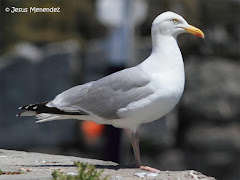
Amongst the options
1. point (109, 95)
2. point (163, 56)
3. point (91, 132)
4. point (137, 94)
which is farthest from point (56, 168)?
point (91, 132)

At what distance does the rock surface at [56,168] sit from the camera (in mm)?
4395

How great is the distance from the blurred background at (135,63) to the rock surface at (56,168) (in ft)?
14.1

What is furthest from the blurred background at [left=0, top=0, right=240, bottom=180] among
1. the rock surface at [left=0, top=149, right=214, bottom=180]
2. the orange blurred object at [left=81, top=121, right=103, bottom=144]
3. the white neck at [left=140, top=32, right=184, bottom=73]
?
the white neck at [left=140, top=32, right=184, bottom=73]

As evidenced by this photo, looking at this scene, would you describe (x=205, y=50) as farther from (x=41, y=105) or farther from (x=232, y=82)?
(x=41, y=105)

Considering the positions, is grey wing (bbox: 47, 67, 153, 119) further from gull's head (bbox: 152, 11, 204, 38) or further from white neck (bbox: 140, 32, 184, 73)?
gull's head (bbox: 152, 11, 204, 38)

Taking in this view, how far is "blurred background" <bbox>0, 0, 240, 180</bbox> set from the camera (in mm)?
10586

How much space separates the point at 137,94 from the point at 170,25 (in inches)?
28.8

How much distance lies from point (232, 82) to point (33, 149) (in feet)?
13.4

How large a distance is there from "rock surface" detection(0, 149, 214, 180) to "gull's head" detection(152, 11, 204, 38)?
1.23m

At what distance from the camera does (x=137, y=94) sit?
4.78 meters

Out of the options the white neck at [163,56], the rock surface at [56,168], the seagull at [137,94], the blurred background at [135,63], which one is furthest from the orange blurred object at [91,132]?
the white neck at [163,56]

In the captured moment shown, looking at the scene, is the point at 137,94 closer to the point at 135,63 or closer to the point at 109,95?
the point at 109,95

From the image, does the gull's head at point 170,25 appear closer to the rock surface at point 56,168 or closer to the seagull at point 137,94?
the seagull at point 137,94

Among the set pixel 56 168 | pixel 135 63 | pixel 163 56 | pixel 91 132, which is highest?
pixel 135 63
